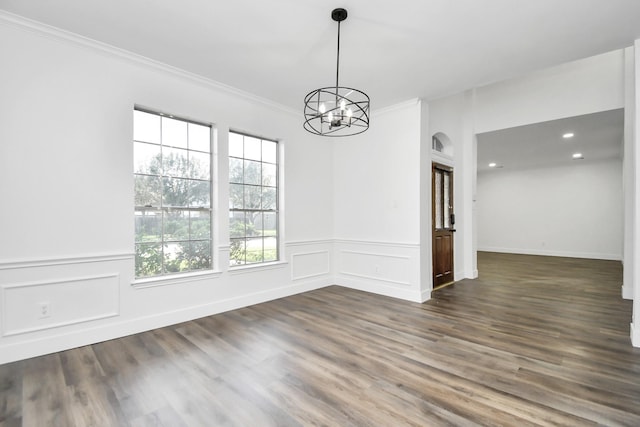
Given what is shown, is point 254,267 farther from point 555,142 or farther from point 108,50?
point 555,142

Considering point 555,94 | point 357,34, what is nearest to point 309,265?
point 357,34

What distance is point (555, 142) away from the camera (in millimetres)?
6770

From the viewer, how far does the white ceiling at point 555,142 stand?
5419 mm

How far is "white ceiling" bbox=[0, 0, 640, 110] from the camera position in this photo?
2.40 metres

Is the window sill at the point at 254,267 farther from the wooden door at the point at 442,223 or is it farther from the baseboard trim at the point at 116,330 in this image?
the wooden door at the point at 442,223

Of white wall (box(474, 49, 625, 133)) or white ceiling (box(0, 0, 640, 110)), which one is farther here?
white wall (box(474, 49, 625, 133))

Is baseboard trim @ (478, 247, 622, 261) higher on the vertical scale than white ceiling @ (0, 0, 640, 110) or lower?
lower

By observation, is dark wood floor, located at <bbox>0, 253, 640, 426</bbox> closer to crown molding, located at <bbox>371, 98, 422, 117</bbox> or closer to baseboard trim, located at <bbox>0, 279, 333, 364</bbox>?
baseboard trim, located at <bbox>0, 279, 333, 364</bbox>

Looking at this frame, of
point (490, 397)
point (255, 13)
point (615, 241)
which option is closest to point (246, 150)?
point (255, 13)

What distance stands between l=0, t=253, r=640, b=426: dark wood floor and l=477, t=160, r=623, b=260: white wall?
593cm

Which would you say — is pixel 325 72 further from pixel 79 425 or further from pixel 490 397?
pixel 79 425

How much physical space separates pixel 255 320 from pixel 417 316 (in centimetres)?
199

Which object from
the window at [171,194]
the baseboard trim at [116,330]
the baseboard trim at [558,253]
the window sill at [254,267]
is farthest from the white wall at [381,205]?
Answer: the baseboard trim at [558,253]

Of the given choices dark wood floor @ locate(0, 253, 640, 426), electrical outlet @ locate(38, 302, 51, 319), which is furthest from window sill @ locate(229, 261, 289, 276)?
electrical outlet @ locate(38, 302, 51, 319)
